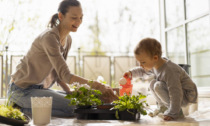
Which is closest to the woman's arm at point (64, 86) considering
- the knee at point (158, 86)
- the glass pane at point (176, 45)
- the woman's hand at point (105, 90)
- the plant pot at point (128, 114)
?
the woman's hand at point (105, 90)

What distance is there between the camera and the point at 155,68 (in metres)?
1.97

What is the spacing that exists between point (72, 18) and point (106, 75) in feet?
7.85

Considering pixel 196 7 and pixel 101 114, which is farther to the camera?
pixel 196 7

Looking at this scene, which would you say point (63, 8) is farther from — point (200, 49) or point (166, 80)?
point (200, 49)

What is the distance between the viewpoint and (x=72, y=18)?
2.15m

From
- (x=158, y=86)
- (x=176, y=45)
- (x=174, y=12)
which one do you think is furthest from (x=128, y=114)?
(x=174, y=12)

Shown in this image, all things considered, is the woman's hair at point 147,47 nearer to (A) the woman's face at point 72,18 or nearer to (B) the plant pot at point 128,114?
(B) the plant pot at point 128,114

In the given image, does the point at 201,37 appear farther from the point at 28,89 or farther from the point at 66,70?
the point at 28,89

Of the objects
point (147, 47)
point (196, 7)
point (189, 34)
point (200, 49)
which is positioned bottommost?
point (147, 47)

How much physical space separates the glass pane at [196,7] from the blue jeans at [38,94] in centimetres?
195

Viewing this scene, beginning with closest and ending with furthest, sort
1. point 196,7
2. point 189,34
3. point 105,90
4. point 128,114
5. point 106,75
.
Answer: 1. point 128,114
2. point 105,90
3. point 196,7
4. point 189,34
5. point 106,75

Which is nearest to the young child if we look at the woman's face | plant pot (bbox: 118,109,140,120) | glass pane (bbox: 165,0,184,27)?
plant pot (bbox: 118,109,140,120)

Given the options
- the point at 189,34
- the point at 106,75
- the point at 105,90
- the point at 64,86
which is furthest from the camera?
the point at 106,75

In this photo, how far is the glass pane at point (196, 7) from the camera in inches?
115
